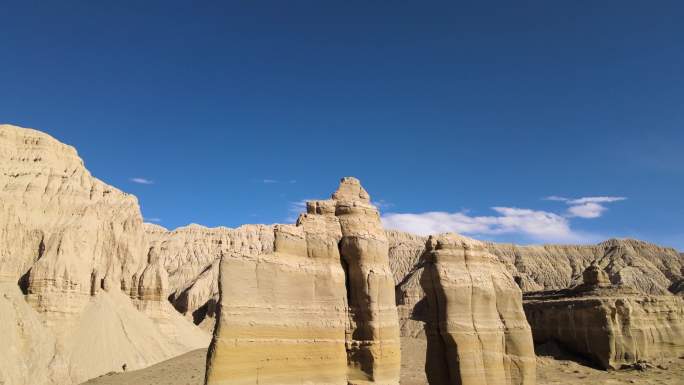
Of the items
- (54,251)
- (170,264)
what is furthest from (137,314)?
(170,264)

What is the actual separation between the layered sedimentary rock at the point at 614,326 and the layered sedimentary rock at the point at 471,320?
2225 cm

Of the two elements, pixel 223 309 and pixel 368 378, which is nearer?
pixel 223 309

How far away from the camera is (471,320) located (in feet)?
65.8

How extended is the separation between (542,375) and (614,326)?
8583 mm

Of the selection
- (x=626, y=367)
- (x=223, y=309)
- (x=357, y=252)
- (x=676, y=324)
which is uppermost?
(x=357, y=252)

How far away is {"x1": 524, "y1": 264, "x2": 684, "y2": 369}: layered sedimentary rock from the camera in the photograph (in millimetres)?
39062

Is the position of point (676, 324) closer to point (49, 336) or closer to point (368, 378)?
point (368, 378)

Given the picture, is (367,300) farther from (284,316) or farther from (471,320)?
(471,320)

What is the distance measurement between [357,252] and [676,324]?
132ft

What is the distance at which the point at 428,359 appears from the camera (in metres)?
20.6

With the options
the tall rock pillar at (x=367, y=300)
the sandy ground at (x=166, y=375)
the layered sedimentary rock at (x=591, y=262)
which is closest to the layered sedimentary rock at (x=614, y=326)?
the tall rock pillar at (x=367, y=300)

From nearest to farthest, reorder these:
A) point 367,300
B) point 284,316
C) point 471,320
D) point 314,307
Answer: point 284,316, point 314,307, point 367,300, point 471,320

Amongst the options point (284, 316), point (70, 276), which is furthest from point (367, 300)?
point (70, 276)

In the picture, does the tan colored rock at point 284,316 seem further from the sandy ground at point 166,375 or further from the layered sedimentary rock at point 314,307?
the sandy ground at point 166,375
